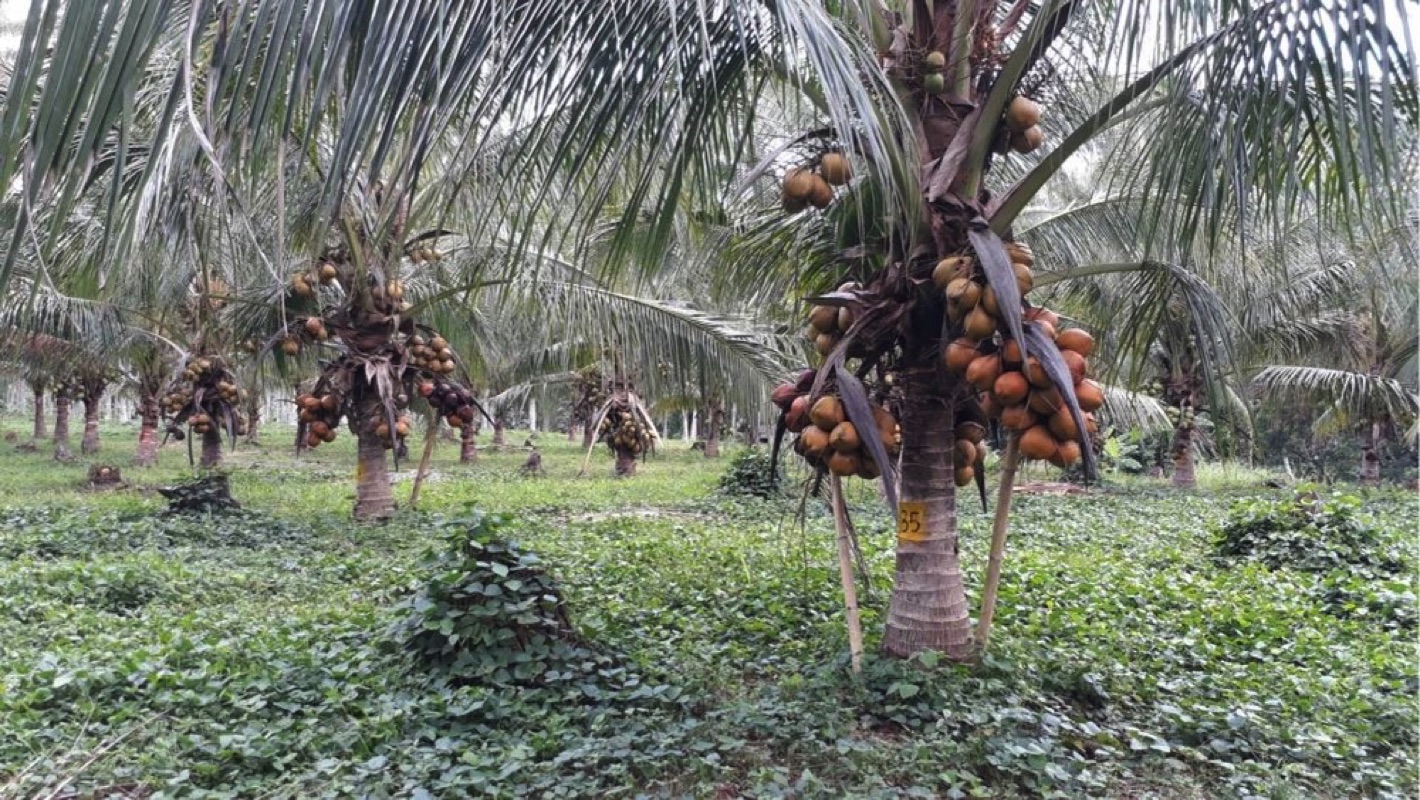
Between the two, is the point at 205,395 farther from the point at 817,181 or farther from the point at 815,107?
the point at 817,181

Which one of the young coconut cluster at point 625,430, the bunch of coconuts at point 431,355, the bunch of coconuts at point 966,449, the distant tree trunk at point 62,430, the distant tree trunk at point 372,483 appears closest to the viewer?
the bunch of coconuts at point 966,449

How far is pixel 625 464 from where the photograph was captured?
1582cm

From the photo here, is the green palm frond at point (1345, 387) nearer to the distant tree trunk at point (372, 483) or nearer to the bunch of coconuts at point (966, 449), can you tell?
the bunch of coconuts at point (966, 449)

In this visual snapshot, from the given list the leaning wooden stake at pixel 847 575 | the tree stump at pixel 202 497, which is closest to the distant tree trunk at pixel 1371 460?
the leaning wooden stake at pixel 847 575

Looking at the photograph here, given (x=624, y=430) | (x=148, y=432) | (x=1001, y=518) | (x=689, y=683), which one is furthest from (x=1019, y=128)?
(x=148, y=432)

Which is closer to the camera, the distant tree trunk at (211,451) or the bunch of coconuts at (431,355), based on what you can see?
the bunch of coconuts at (431,355)

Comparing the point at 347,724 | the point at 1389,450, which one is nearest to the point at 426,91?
the point at 347,724

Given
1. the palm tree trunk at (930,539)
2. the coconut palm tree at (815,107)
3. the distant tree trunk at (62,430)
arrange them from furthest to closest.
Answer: the distant tree trunk at (62,430) < the palm tree trunk at (930,539) < the coconut palm tree at (815,107)

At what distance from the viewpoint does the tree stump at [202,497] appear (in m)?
8.64

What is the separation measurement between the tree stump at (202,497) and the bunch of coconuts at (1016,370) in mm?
7705

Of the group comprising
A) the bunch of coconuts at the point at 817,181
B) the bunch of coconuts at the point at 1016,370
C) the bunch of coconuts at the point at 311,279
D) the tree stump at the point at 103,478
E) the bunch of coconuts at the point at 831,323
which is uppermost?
the bunch of coconuts at the point at 311,279

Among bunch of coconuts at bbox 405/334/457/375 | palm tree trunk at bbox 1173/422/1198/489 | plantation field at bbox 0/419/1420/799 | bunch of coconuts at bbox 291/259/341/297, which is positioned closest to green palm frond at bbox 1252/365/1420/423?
palm tree trunk at bbox 1173/422/1198/489

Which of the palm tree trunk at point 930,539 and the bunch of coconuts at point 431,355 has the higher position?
the bunch of coconuts at point 431,355

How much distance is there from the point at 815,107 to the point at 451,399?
16.8ft
